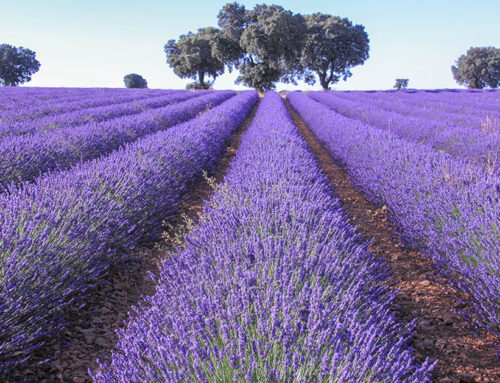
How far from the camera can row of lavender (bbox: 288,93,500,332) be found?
2302 mm

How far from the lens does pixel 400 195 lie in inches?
143

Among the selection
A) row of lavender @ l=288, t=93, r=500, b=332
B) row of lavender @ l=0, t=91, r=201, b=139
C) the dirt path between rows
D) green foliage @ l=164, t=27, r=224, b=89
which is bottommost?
the dirt path between rows

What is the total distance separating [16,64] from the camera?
42.5 m

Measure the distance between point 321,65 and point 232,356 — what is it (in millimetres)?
36151

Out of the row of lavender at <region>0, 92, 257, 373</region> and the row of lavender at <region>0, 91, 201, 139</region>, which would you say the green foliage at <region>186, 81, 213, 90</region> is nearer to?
the row of lavender at <region>0, 91, 201, 139</region>

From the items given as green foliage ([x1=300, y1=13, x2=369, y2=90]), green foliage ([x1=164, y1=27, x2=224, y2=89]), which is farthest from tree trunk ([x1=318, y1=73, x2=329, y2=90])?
green foliage ([x1=164, y1=27, x2=224, y2=89])

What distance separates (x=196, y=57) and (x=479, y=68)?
30.5 meters

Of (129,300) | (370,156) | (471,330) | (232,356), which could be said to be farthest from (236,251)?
(370,156)

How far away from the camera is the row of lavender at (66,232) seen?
1932 mm

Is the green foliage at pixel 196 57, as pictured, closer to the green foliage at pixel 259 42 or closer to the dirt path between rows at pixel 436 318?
the green foliage at pixel 259 42

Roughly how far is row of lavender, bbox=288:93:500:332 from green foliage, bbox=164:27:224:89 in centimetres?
3222

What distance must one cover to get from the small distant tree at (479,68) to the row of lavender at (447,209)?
140 ft

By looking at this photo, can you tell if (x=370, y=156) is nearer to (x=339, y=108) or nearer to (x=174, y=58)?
(x=339, y=108)

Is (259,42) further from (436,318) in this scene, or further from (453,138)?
(436,318)
